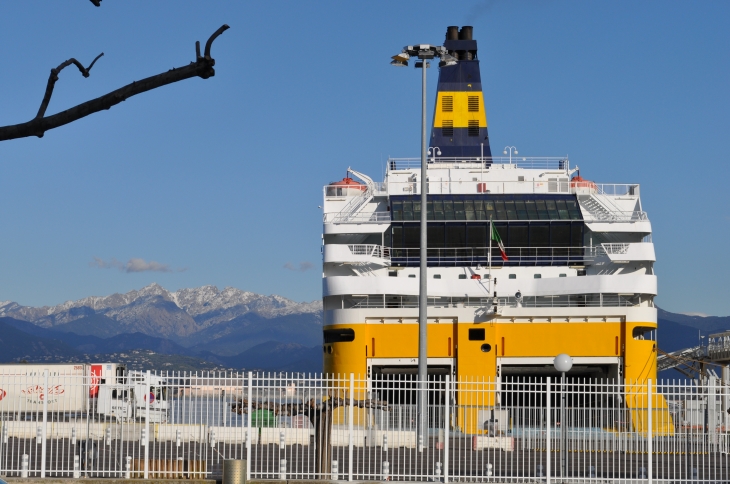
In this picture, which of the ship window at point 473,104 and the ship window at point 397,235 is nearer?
the ship window at point 397,235

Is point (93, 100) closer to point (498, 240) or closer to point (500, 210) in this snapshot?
point (498, 240)

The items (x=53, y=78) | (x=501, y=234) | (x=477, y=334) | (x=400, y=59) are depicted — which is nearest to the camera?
(x=53, y=78)

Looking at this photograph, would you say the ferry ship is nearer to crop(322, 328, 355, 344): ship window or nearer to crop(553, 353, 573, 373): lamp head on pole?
crop(322, 328, 355, 344): ship window

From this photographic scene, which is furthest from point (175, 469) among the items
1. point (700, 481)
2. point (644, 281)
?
point (644, 281)

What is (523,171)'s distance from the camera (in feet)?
160

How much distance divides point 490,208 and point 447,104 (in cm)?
1024

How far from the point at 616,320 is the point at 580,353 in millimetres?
1827

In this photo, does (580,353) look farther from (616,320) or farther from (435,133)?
(435,133)

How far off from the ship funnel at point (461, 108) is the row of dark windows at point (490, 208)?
7492 mm

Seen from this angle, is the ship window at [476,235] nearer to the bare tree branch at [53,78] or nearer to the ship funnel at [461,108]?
the ship funnel at [461,108]

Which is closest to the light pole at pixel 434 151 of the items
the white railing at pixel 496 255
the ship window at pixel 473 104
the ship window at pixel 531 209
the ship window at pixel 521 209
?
the ship window at pixel 473 104

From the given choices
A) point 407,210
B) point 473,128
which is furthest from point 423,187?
point 473,128

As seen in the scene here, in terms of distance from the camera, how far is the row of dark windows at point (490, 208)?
1766 inches

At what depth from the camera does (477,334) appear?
41875 mm
